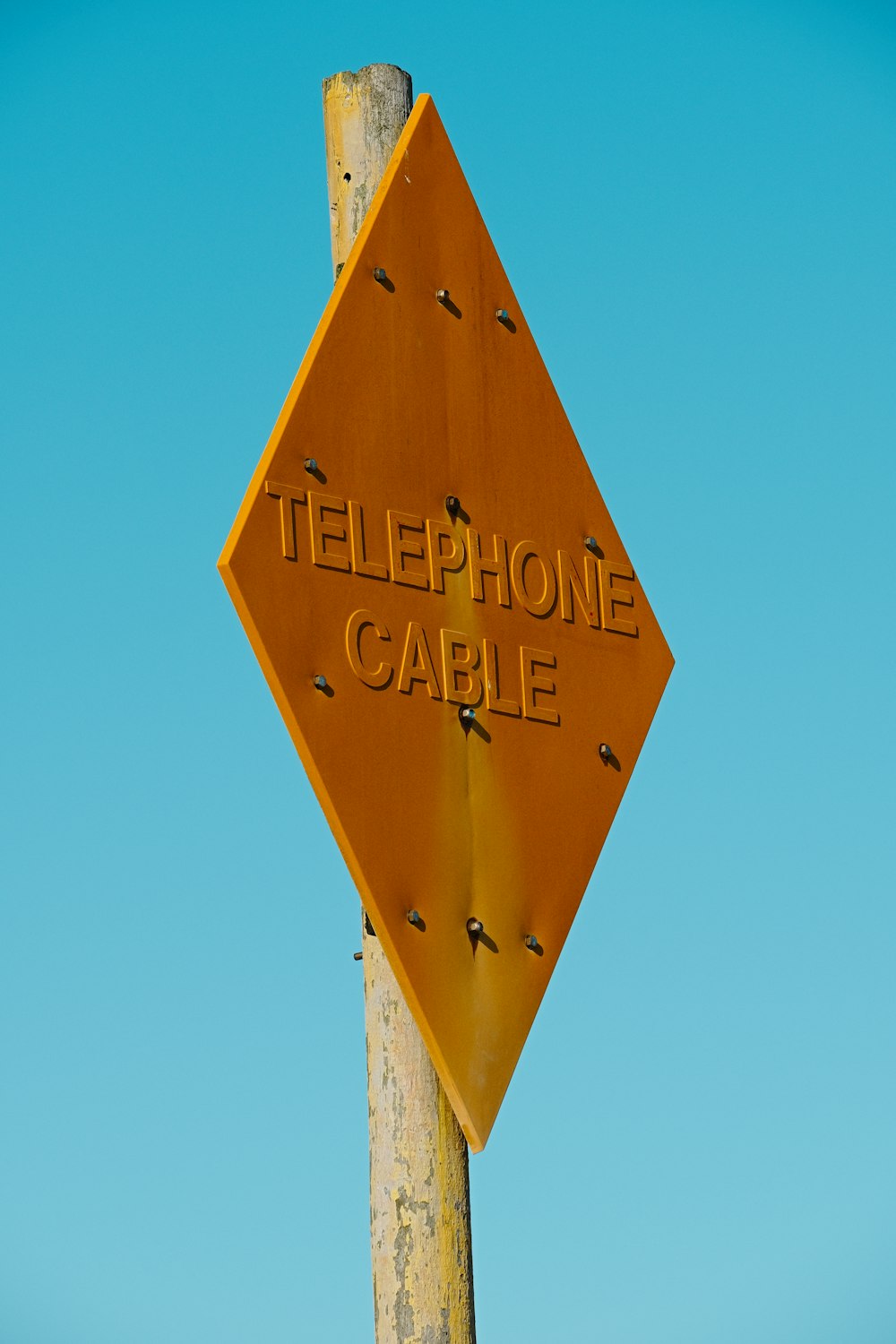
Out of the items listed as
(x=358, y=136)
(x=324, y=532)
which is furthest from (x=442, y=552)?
(x=358, y=136)

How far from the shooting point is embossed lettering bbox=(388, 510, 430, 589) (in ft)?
13.3

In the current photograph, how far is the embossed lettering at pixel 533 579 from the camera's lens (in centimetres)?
435

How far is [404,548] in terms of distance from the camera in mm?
4074

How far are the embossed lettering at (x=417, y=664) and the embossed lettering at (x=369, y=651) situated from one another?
0.04 meters

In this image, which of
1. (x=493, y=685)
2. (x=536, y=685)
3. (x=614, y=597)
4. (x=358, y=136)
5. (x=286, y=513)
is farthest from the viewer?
(x=614, y=597)

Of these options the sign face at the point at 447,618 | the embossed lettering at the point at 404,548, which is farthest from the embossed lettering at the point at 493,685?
the embossed lettering at the point at 404,548

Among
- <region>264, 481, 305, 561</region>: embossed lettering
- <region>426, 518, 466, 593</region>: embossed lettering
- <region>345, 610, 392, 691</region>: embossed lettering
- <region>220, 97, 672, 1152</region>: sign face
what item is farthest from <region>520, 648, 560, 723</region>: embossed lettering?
<region>264, 481, 305, 561</region>: embossed lettering

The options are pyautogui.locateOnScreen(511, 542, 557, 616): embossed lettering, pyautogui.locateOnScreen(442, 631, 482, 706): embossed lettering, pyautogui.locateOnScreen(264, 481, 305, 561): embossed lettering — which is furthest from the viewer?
pyautogui.locateOnScreen(511, 542, 557, 616): embossed lettering

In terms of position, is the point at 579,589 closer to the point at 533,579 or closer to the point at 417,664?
the point at 533,579

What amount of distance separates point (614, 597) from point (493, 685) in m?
0.57

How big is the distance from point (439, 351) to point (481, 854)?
1132 mm

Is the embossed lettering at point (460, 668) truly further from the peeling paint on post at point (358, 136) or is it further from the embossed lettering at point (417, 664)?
the peeling paint on post at point (358, 136)

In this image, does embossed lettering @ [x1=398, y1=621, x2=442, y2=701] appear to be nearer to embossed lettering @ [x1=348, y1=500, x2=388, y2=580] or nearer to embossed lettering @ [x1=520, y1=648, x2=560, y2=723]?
embossed lettering @ [x1=348, y1=500, x2=388, y2=580]

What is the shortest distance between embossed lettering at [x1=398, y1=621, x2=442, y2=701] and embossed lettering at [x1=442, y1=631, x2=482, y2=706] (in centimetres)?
4
